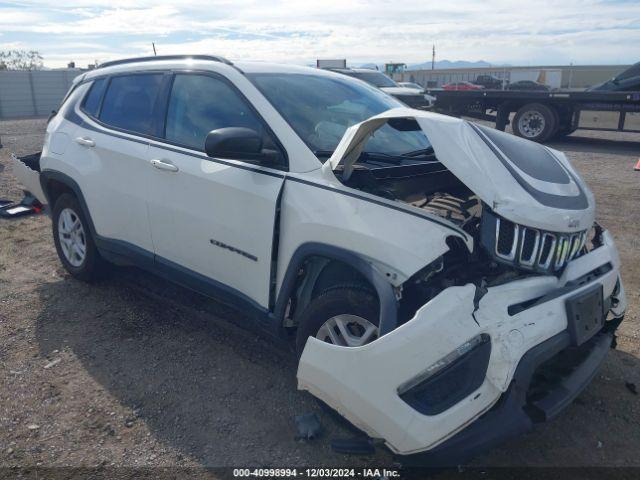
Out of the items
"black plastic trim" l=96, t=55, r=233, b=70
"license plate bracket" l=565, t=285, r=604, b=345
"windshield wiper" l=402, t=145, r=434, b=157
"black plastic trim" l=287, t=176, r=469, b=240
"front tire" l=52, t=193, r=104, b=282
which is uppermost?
"black plastic trim" l=96, t=55, r=233, b=70

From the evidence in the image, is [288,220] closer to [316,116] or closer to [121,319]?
[316,116]

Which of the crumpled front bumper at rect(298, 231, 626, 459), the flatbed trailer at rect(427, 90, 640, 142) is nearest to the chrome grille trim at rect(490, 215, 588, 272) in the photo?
the crumpled front bumper at rect(298, 231, 626, 459)

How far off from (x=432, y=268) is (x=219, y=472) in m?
1.42

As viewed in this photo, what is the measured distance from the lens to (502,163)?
2.85 m

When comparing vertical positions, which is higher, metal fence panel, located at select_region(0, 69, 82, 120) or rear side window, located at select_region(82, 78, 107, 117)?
rear side window, located at select_region(82, 78, 107, 117)

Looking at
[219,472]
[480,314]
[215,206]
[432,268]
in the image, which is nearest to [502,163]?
[432,268]

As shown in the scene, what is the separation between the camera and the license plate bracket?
258 cm

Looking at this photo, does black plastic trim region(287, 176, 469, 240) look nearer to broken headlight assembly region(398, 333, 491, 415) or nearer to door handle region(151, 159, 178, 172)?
broken headlight assembly region(398, 333, 491, 415)

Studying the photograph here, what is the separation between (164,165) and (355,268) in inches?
66.5

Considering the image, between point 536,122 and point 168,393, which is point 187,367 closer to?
point 168,393

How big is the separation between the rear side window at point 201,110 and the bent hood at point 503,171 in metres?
0.83

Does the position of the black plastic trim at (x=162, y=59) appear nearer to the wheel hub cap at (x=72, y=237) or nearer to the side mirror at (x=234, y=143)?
the side mirror at (x=234, y=143)

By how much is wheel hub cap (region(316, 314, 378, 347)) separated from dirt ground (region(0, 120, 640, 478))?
1.55ft

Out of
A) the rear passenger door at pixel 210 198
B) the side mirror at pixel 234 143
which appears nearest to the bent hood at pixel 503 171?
the side mirror at pixel 234 143
